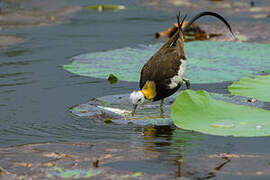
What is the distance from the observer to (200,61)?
8.04 meters

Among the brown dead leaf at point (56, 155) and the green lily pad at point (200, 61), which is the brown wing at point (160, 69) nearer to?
the green lily pad at point (200, 61)

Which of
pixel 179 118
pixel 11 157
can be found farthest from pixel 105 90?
pixel 11 157

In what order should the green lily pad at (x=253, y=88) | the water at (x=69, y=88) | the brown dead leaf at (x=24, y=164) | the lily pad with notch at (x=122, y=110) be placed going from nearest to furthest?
A: the brown dead leaf at (x=24, y=164)
the water at (x=69, y=88)
the green lily pad at (x=253, y=88)
the lily pad with notch at (x=122, y=110)

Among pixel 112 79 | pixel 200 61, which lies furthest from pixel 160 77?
pixel 200 61

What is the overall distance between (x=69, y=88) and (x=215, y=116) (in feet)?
9.11

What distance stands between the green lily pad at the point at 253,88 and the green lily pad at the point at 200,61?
1.20 meters

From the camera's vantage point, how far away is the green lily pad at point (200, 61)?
7.36m

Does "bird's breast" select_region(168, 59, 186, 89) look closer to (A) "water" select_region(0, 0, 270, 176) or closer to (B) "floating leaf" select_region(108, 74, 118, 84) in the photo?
(A) "water" select_region(0, 0, 270, 176)

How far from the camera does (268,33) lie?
10.0 meters

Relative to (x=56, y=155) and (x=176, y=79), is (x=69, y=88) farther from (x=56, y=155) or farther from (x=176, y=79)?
(x=56, y=155)

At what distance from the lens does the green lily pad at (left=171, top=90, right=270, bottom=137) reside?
183 inches

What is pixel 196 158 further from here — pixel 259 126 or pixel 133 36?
pixel 133 36

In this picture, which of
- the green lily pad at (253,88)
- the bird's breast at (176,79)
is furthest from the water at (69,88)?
the bird's breast at (176,79)

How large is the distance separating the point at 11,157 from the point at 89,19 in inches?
324
